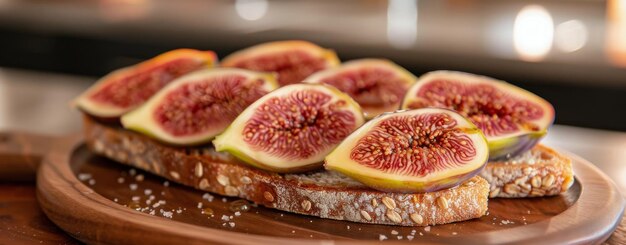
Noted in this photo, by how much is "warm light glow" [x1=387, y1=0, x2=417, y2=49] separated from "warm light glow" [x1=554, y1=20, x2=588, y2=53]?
36.4 inches

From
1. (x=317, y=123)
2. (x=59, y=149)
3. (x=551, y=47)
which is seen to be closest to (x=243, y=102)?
(x=317, y=123)

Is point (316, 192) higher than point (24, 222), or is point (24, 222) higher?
point (316, 192)

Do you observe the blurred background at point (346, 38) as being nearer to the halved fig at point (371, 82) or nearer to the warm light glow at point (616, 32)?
the warm light glow at point (616, 32)

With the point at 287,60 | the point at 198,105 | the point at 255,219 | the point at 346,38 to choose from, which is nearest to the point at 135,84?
the point at 198,105

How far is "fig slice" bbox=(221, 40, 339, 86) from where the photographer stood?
2.79 meters

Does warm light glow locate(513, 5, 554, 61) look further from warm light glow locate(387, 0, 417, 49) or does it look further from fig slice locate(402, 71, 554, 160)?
fig slice locate(402, 71, 554, 160)

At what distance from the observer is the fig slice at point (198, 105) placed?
2.35m

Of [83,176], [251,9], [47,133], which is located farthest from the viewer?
[251,9]

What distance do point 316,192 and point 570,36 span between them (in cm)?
394

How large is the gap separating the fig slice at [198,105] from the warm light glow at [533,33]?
2604mm

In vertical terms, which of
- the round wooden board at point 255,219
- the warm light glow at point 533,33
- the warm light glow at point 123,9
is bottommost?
the warm light glow at point 533,33

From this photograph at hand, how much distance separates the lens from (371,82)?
2.63 m

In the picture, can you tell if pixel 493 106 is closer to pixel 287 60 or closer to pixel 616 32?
pixel 287 60

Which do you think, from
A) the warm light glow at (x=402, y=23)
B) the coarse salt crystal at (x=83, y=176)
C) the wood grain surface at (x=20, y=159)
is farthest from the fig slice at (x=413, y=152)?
the warm light glow at (x=402, y=23)
